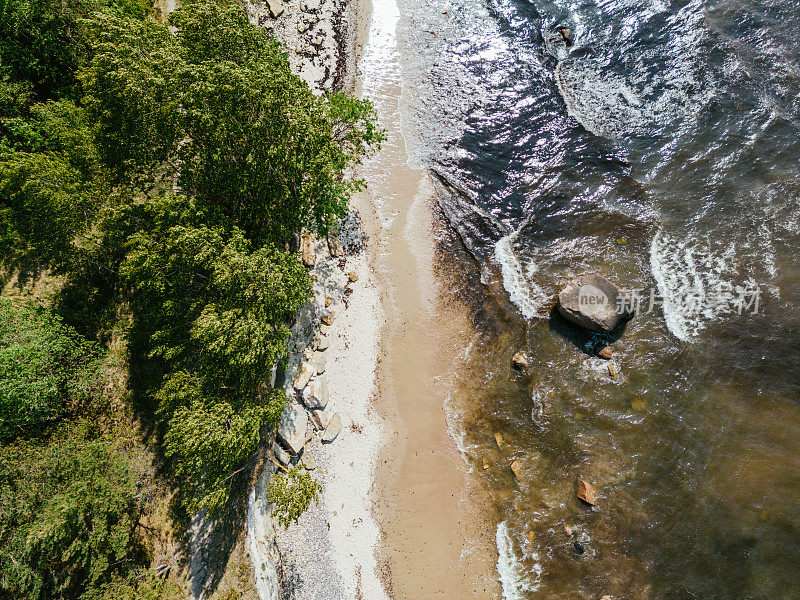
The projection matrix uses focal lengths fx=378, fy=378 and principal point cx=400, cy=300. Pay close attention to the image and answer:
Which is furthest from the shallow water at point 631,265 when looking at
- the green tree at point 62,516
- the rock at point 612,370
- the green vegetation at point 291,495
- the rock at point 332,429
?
the green tree at point 62,516

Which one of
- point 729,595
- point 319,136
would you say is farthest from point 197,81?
point 729,595

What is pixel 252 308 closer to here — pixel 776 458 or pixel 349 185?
pixel 349 185

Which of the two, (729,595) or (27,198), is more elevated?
(27,198)

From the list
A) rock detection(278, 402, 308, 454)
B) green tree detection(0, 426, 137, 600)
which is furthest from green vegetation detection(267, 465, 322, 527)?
green tree detection(0, 426, 137, 600)

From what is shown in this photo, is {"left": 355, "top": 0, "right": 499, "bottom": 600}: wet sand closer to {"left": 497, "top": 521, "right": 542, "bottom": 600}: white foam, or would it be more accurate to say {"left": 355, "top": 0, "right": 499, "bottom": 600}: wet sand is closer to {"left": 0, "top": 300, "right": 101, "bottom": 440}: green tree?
{"left": 497, "top": 521, "right": 542, "bottom": 600}: white foam

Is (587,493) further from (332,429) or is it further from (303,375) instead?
(303,375)
